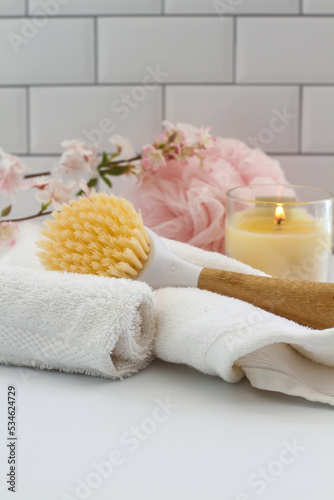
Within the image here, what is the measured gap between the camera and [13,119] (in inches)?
35.5

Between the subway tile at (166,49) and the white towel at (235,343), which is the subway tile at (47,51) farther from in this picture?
the white towel at (235,343)

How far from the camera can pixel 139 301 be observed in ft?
1.49

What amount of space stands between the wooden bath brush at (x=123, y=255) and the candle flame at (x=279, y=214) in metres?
0.12

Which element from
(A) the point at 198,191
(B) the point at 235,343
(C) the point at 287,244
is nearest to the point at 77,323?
(B) the point at 235,343

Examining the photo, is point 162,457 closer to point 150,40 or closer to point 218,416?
point 218,416

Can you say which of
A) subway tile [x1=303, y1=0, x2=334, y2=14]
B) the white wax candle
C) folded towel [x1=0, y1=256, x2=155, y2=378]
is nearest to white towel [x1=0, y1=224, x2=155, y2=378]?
folded towel [x1=0, y1=256, x2=155, y2=378]

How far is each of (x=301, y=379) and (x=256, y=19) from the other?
2.00ft

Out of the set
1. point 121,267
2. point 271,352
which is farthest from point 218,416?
point 121,267


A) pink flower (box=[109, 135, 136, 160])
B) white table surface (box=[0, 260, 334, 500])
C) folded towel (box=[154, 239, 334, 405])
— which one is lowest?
white table surface (box=[0, 260, 334, 500])

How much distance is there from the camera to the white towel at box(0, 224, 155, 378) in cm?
44

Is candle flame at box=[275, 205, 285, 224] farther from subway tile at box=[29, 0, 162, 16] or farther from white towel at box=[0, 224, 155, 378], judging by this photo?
subway tile at box=[29, 0, 162, 16]

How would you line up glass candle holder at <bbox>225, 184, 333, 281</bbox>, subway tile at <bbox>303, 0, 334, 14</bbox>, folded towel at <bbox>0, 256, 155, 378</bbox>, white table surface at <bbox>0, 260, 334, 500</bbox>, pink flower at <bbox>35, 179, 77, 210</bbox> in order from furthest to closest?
subway tile at <bbox>303, 0, 334, 14</bbox> → pink flower at <bbox>35, 179, 77, 210</bbox> → glass candle holder at <bbox>225, 184, 333, 281</bbox> → folded towel at <bbox>0, 256, 155, 378</bbox> → white table surface at <bbox>0, 260, 334, 500</bbox>

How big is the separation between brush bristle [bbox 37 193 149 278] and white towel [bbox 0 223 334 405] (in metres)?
0.04

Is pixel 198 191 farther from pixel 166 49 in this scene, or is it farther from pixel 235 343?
pixel 235 343
